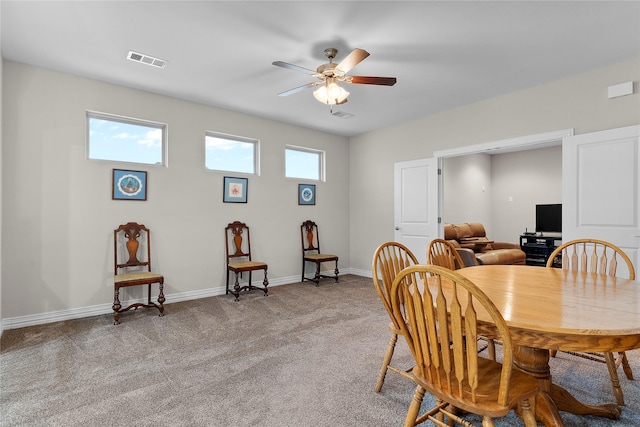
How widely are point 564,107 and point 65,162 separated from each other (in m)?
5.39

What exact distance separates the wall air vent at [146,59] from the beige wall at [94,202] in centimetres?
86

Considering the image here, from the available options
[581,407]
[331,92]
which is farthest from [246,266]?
[581,407]

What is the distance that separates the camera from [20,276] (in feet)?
10.5

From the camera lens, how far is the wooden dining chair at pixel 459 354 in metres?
1.11

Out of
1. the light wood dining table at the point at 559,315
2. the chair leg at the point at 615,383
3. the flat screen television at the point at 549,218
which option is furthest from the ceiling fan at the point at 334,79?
the flat screen television at the point at 549,218

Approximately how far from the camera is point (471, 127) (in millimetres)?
4387

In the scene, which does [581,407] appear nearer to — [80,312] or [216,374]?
[216,374]

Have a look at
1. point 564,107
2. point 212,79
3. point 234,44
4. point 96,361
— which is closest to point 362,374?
point 96,361

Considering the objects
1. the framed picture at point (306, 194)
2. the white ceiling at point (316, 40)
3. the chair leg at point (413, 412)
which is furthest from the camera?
the framed picture at point (306, 194)

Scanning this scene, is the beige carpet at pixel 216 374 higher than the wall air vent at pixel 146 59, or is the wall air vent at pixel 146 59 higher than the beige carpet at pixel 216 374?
the wall air vent at pixel 146 59

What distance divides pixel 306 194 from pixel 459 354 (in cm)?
449

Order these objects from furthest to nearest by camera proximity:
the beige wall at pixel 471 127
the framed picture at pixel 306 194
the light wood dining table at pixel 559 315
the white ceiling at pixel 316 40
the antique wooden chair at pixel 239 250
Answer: the framed picture at pixel 306 194 → the antique wooden chair at pixel 239 250 → the beige wall at pixel 471 127 → the white ceiling at pixel 316 40 → the light wood dining table at pixel 559 315

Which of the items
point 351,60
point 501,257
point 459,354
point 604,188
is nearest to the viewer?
point 459,354

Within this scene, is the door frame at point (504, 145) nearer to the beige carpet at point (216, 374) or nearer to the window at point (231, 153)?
the beige carpet at point (216, 374)
